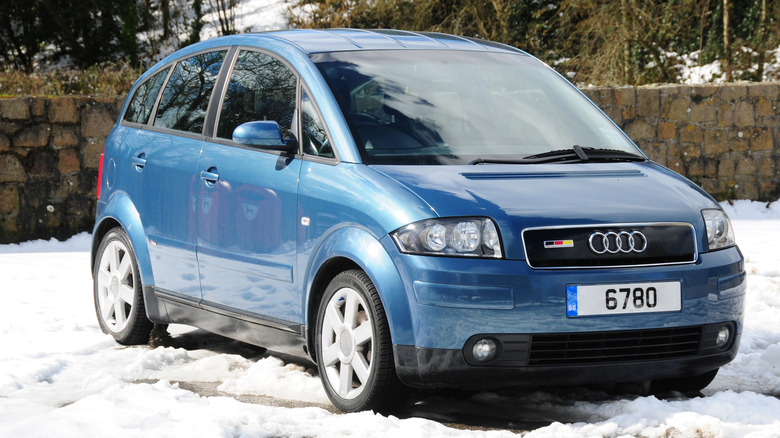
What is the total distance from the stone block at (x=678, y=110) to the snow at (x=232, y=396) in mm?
5073

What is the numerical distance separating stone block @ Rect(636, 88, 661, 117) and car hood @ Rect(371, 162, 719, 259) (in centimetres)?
766

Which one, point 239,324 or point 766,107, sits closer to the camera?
point 239,324

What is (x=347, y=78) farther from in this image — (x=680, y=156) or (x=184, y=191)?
(x=680, y=156)

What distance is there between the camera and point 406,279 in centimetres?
430

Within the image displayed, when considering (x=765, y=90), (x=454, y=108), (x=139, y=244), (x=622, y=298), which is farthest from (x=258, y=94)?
(x=765, y=90)

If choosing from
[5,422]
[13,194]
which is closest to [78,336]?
[5,422]

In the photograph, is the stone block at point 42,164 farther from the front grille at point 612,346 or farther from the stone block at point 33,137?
the front grille at point 612,346

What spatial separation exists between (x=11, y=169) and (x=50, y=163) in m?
0.37

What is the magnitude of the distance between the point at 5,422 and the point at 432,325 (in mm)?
1735

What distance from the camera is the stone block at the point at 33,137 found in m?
11.1

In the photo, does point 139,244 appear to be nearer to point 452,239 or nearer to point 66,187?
point 452,239

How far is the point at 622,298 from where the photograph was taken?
4.40 metres

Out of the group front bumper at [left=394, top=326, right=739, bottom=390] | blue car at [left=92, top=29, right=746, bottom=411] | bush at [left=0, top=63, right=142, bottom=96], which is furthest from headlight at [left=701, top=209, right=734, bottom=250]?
bush at [left=0, top=63, right=142, bottom=96]

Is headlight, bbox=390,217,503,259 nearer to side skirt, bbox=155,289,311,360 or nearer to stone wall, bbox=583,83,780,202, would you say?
side skirt, bbox=155,289,311,360
